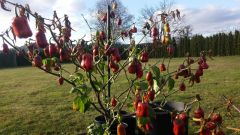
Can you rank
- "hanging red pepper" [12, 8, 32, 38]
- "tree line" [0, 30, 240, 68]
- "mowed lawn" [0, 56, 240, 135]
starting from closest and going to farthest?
1. "hanging red pepper" [12, 8, 32, 38]
2. "mowed lawn" [0, 56, 240, 135]
3. "tree line" [0, 30, 240, 68]

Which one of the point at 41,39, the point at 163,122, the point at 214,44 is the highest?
the point at 214,44

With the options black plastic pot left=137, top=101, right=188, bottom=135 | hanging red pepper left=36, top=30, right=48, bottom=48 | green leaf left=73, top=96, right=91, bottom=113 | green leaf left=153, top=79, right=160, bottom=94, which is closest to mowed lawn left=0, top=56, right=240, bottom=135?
black plastic pot left=137, top=101, right=188, bottom=135

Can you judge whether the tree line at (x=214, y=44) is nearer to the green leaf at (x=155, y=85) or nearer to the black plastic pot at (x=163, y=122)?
the black plastic pot at (x=163, y=122)

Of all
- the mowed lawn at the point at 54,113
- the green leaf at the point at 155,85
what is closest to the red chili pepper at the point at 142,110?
the green leaf at the point at 155,85

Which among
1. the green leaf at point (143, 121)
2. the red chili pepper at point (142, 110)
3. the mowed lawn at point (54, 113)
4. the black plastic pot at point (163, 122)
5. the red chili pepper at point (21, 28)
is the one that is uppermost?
the red chili pepper at point (21, 28)

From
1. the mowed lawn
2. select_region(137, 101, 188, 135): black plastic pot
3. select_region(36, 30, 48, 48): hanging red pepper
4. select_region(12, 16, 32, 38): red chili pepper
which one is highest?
select_region(12, 16, 32, 38): red chili pepper

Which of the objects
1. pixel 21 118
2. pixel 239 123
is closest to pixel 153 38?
pixel 239 123

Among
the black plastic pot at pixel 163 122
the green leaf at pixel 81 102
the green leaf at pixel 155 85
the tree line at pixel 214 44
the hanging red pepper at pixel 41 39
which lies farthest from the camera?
the tree line at pixel 214 44

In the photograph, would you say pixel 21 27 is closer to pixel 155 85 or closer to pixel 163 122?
pixel 155 85

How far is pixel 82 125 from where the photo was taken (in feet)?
17.1

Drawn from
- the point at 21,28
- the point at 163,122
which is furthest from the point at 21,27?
the point at 163,122

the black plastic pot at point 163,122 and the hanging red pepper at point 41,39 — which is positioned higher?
the hanging red pepper at point 41,39

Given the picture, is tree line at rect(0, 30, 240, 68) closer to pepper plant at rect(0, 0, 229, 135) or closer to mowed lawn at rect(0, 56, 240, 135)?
mowed lawn at rect(0, 56, 240, 135)

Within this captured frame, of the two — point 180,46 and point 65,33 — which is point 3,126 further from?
point 180,46
